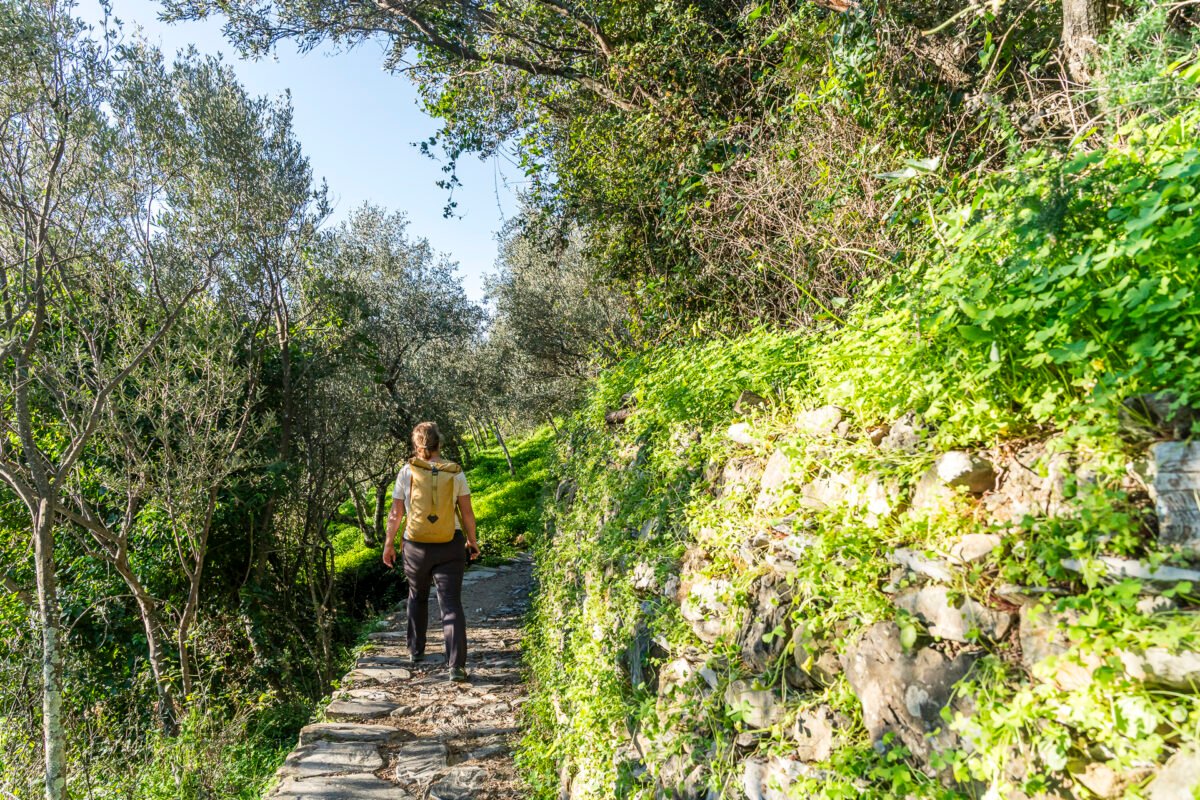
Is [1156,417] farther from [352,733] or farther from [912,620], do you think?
[352,733]

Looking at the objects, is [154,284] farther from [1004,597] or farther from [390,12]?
[1004,597]

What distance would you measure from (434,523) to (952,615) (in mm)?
4940

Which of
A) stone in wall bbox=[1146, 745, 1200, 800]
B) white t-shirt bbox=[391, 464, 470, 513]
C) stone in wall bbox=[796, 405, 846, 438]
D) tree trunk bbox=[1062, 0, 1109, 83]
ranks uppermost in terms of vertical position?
tree trunk bbox=[1062, 0, 1109, 83]

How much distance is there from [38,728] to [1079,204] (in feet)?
33.5

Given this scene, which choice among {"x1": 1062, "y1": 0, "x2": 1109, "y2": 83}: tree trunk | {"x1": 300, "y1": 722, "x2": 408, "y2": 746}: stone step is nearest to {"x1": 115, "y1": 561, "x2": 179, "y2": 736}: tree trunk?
{"x1": 300, "y1": 722, "x2": 408, "y2": 746}: stone step

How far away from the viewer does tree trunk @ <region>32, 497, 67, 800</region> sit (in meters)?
5.34

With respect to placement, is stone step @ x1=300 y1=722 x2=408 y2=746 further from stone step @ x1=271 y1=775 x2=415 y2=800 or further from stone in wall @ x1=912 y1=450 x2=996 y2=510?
stone in wall @ x1=912 y1=450 x2=996 y2=510

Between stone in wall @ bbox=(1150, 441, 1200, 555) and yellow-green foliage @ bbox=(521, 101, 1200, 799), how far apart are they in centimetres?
5

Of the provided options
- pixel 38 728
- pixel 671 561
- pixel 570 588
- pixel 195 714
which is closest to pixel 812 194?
pixel 671 561

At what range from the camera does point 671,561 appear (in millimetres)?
3436

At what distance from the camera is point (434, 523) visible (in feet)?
19.9

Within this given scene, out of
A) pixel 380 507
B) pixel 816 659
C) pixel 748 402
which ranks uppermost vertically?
pixel 748 402

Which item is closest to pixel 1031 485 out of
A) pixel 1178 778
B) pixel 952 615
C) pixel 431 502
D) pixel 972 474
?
pixel 972 474

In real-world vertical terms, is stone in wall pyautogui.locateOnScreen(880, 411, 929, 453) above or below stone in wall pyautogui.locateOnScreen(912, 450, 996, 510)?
above
